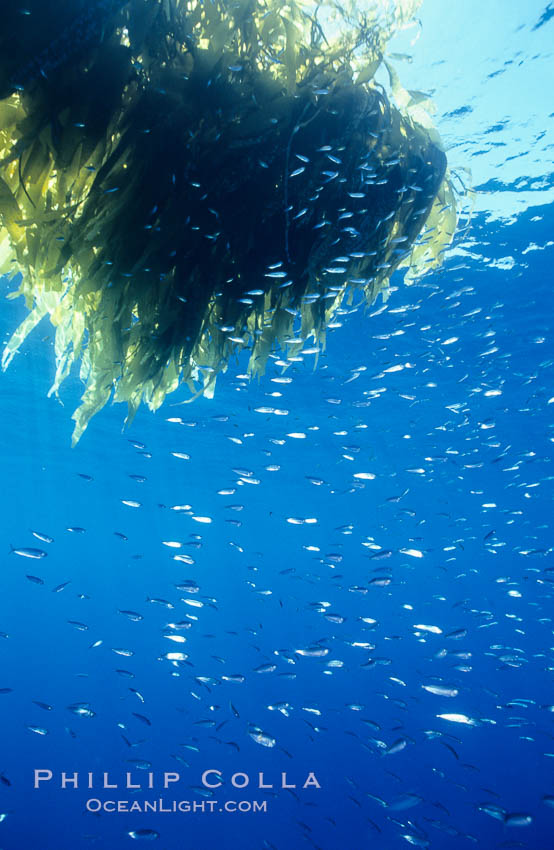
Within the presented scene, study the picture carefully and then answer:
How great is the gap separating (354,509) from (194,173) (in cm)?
4775

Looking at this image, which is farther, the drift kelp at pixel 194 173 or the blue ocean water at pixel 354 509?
the blue ocean water at pixel 354 509

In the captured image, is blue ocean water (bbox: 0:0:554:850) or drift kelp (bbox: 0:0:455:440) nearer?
drift kelp (bbox: 0:0:455:440)

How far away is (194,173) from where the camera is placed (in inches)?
108

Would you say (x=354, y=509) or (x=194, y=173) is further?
(x=354, y=509)

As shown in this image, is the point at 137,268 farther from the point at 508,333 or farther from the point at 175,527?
the point at 175,527

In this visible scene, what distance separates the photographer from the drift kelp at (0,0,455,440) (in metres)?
2.43

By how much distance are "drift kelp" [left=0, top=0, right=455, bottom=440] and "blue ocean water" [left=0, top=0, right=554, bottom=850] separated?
0.89 m

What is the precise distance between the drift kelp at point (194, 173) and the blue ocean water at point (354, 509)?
893 millimetres

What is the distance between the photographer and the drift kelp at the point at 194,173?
2426mm

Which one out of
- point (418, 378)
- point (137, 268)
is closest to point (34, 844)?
point (418, 378)

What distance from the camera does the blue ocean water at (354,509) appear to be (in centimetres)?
891

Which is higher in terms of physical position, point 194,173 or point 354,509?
point 354,509

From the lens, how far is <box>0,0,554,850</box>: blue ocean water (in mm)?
8906

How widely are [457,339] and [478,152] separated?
780 centimetres
